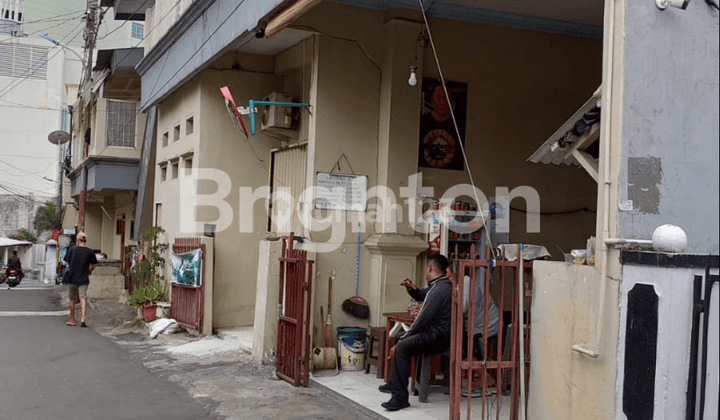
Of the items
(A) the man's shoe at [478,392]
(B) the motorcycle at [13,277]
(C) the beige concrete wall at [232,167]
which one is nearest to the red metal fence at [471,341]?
(A) the man's shoe at [478,392]

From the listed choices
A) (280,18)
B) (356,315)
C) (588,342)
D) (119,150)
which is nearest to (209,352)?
(356,315)

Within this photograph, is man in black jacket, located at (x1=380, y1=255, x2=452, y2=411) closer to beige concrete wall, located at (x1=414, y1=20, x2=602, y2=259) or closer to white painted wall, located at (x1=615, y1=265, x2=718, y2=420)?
white painted wall, located at (x1=615, y1=265, x2=718, y2=420)

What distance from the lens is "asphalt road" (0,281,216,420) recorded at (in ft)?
25.4

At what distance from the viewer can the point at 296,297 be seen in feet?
30.1

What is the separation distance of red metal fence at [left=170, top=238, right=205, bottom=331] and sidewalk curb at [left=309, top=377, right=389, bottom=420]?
3881 millimetres

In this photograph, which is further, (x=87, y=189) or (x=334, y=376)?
(x=87, y=189)

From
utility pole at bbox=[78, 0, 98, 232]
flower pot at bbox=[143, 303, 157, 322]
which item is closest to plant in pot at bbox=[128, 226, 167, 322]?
flower pot at bbox=[143, 303, 157, 322]

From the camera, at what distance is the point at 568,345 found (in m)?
5.64

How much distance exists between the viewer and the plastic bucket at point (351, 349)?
32.1 feet

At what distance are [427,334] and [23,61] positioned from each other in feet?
Result: 133

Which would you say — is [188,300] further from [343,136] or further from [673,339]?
[673,339]

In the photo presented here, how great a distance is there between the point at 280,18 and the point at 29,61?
3768cm

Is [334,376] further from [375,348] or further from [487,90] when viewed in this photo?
[487,90]

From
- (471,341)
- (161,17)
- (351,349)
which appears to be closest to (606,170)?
(471,341)
